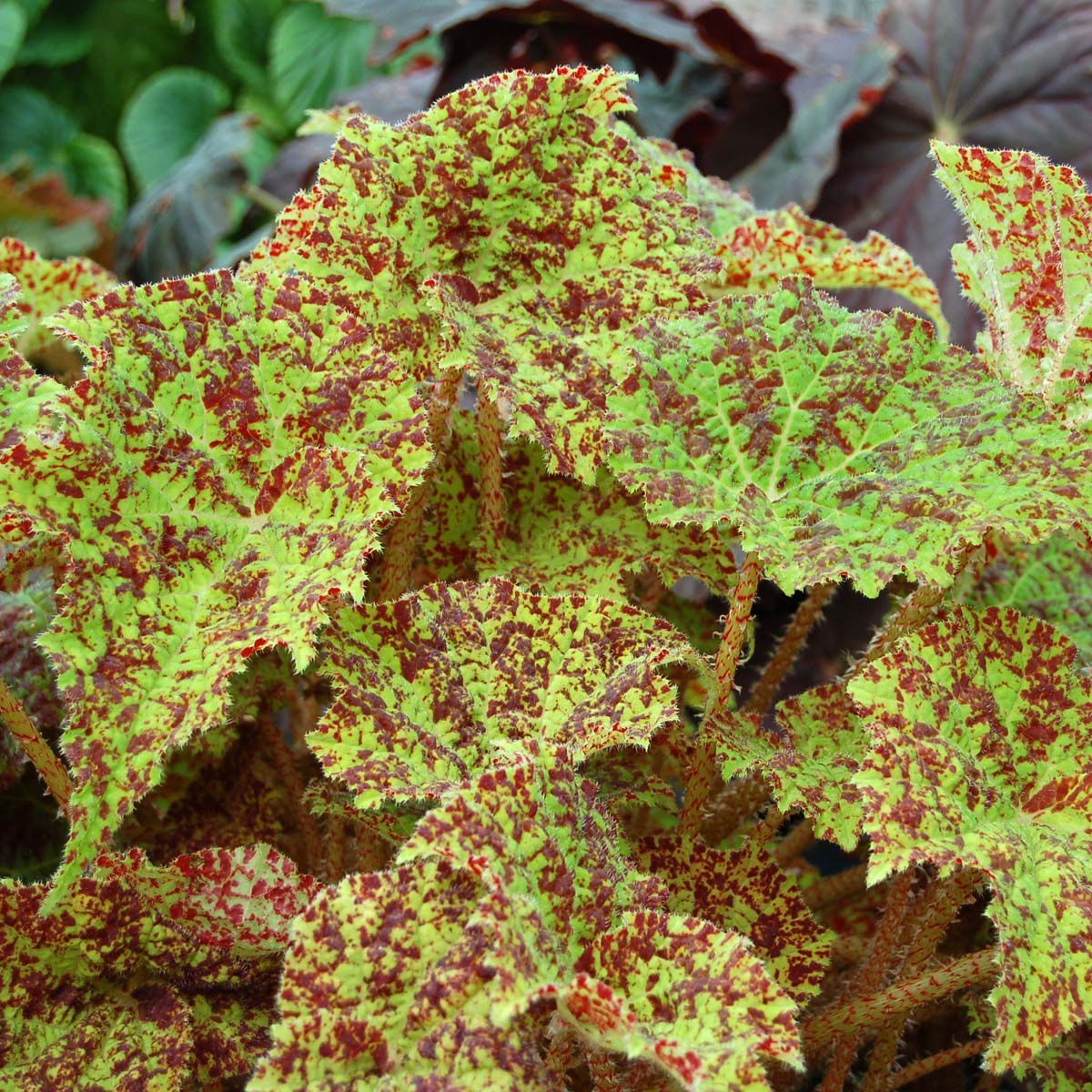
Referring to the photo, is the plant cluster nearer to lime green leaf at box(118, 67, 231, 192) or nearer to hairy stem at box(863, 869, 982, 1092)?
hairy stem at box(863, 869, 982, 1092)

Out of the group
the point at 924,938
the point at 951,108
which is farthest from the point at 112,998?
the point at 951,108

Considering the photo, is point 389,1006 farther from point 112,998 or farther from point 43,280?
point 43,280

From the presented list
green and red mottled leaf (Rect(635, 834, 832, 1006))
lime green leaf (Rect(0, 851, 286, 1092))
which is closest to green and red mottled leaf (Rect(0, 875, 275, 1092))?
lime green leaf (Rect(0, 851, 286, 1092))

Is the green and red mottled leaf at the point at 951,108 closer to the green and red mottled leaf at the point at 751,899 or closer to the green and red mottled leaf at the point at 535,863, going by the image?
Result: the green and red mottled leaf at the point at 751,899

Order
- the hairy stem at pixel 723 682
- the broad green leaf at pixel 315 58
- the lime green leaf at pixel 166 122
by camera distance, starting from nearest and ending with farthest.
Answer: the hairy stem at pixel 723 682
the broad green leaf at pixel 315 58
the lime green leaf at pixel 166 122

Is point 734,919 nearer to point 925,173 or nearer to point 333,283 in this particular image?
point 333,283

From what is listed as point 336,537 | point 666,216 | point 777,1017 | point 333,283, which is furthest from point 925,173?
point 777,1017

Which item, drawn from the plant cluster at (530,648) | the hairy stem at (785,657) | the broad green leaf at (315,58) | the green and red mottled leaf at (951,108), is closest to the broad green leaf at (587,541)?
the plant cluster at (530,648)
